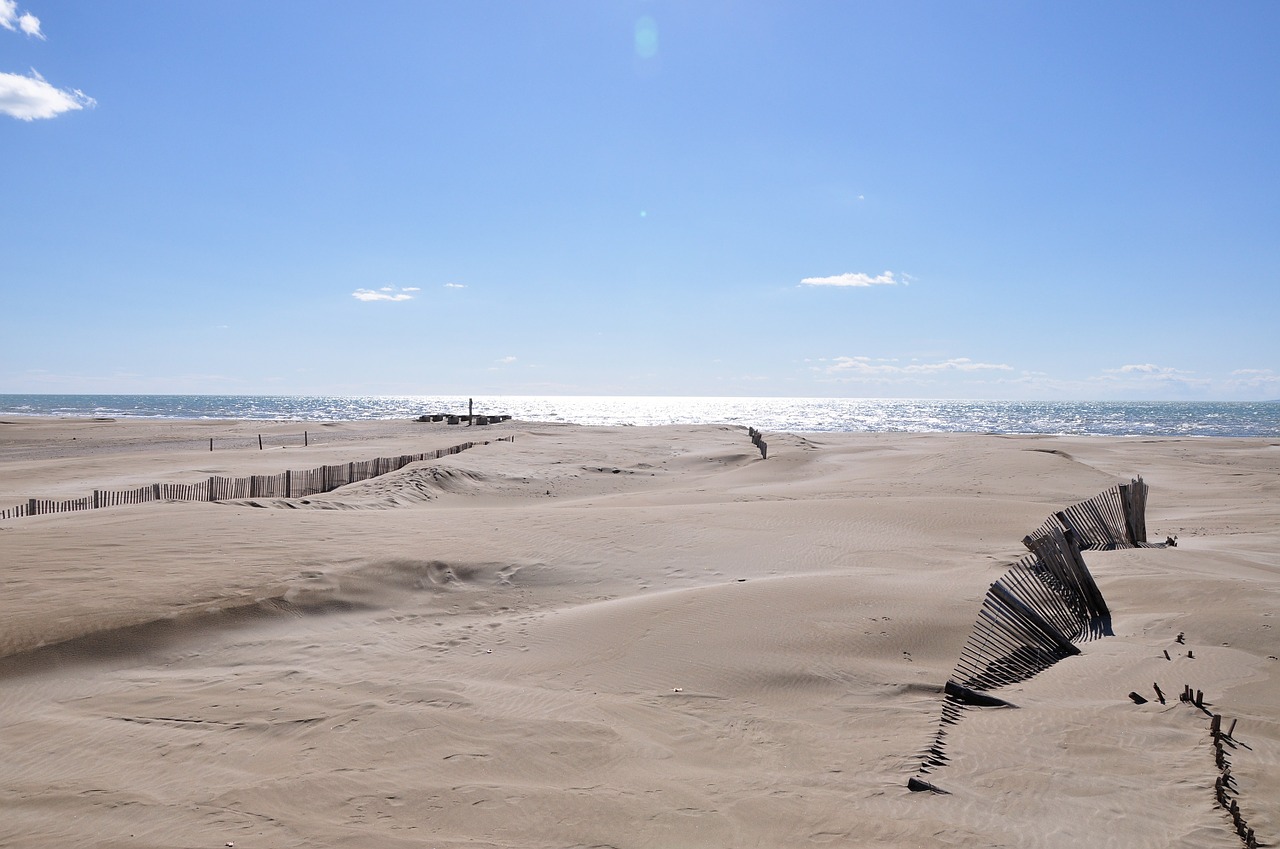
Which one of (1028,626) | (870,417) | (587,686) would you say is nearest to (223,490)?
(587,686)

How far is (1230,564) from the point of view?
29.4 ft

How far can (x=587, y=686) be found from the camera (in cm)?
608

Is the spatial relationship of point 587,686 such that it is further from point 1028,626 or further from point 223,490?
point 223,490

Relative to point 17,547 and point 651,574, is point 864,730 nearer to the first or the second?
point 651,574

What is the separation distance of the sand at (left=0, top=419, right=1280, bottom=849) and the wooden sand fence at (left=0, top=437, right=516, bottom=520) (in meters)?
1.74

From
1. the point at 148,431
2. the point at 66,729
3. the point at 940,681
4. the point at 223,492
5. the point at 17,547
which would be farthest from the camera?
the point at 148,431

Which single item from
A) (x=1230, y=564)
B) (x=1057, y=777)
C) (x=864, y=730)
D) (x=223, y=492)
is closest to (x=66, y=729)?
(x=864, y=730)

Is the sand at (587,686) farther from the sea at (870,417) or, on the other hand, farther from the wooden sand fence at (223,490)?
the sea at (870,417)

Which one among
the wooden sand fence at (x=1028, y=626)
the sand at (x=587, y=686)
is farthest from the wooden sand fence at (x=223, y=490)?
the wooden sand fence at (x=1028, y=626)

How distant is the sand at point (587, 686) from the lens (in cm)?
395

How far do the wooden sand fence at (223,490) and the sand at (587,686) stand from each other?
174cm

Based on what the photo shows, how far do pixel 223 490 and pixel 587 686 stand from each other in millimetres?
11994

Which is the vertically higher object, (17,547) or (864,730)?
(17,547)

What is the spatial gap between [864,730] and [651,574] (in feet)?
17.2
